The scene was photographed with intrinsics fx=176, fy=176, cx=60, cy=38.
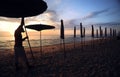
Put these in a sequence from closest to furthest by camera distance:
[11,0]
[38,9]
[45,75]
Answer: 1. [11,0]
2. [45,75]
3. [38,9]

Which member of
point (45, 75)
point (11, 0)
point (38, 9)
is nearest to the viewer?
point (11, 0)

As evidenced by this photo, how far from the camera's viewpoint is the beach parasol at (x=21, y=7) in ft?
25.2

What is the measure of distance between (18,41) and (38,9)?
1891 mm

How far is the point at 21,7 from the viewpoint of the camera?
27.1 feet

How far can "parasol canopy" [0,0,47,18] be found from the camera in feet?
25.2

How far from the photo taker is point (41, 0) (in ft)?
26.9

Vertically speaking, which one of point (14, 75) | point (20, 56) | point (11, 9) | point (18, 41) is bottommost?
point (14, 75)

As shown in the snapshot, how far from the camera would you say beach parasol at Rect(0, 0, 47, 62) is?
7.70 meters

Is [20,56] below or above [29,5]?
below

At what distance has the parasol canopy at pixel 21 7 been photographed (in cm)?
770

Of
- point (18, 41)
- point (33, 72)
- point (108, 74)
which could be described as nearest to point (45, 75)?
point (33, 72)

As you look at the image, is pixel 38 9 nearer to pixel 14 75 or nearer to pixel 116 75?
pixel 14 75

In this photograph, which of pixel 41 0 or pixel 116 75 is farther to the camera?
pixel 41 0

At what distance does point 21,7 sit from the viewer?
826cm
